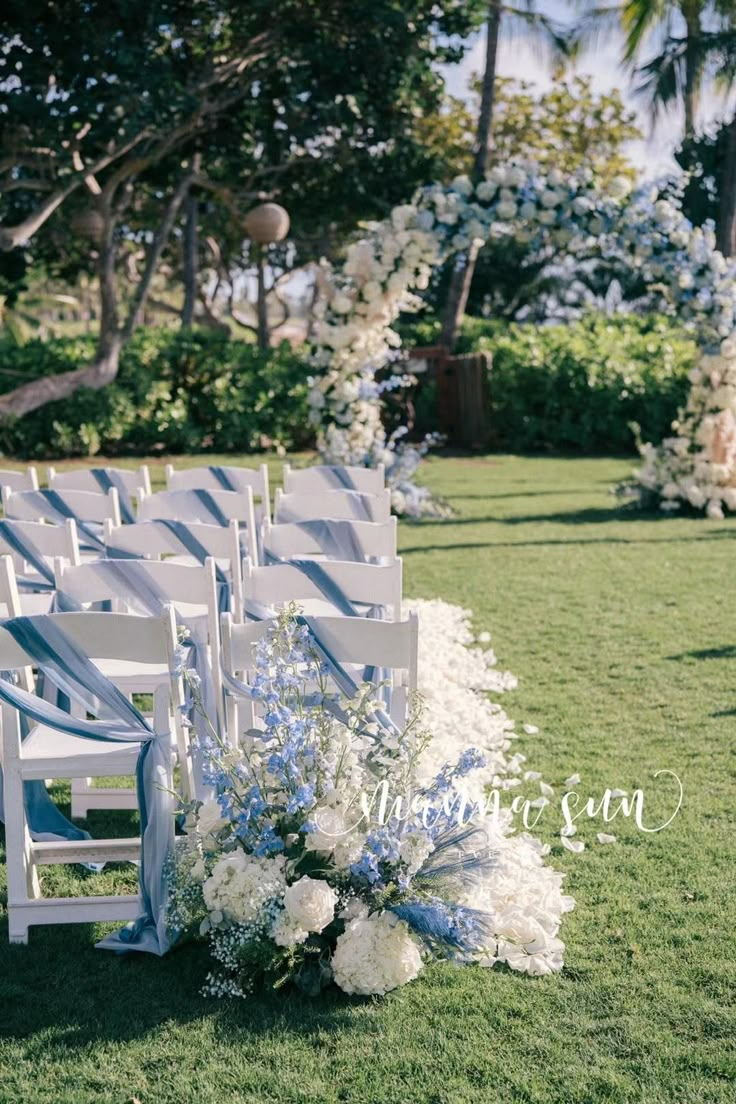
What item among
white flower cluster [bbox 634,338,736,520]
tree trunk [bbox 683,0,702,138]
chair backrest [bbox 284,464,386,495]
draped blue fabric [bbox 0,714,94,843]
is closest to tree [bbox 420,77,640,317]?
tree trunk [bbox 683,0,702,138]

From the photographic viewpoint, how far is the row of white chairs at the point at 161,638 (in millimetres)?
3225

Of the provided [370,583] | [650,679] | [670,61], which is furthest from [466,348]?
[370,583]

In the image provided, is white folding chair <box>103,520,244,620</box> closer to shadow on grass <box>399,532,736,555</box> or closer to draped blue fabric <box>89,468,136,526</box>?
draped blue fabric <box>89,468,136,526</box>

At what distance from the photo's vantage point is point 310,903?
115 inches

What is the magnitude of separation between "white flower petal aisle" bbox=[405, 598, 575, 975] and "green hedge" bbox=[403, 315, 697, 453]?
8.64 metres

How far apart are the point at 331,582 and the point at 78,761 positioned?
1.06 meters

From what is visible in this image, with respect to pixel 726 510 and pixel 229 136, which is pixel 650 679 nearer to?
pixel 726 510

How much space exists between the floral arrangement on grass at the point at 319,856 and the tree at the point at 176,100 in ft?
30.0

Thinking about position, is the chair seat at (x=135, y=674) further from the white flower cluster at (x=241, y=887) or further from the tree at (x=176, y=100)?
the tree at (x=176, y=100)

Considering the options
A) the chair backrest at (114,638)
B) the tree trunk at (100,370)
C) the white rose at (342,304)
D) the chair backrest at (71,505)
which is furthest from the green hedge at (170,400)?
the chair backrest at (114,638)

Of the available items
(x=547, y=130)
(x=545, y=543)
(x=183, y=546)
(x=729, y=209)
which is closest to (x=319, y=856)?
(x=183, y=546)

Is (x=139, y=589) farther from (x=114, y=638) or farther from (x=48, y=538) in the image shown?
(x=48, y=538)

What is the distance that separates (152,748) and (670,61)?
17530 mm

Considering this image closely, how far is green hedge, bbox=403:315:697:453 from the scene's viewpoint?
595 inches
